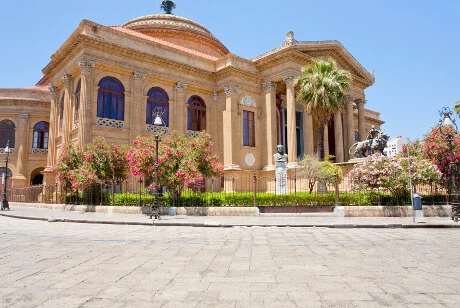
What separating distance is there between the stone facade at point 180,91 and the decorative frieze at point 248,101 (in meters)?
0.10

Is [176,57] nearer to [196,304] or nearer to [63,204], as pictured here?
[63,204]

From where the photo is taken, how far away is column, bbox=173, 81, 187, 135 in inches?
1201

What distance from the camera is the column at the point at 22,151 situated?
34.0m

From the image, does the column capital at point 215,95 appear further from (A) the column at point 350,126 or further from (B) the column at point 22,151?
(B) the column at point 22,151

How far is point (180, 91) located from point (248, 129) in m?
6.93

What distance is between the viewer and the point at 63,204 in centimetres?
2308

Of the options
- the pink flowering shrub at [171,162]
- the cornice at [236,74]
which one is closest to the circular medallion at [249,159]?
the cornice at [236,74]

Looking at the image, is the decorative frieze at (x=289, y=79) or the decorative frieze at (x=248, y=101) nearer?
the decorative frieze at (x=289, y=79)

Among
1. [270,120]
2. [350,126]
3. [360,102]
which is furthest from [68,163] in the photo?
[360,102]

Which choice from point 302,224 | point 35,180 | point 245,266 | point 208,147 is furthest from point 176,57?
point 245,266

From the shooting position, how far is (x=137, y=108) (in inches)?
1110

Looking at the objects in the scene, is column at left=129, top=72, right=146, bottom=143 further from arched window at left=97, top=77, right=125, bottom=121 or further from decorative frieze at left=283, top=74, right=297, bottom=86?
decorative frieze at left=283, top=74, right=297, bottom=86

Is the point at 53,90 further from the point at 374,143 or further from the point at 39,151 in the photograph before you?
the point at 374,143

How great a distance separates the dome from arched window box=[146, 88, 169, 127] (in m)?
9.43
